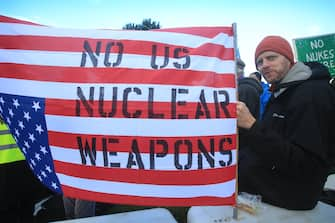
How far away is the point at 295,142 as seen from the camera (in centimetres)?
181

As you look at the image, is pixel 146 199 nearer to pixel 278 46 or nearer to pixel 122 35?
pixel 122 35

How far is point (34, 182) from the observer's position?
3.46 meters

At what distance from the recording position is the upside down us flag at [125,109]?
5.67 ft

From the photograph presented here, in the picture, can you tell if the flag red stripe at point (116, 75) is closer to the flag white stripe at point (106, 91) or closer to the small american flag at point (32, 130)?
the flag white stripe at point (106, 91)

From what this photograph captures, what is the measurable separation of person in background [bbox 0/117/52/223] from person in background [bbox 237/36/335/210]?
2.23m

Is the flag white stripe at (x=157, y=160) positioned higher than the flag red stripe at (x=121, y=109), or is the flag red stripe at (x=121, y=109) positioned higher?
the flag red stripe at (x=121, y=109)

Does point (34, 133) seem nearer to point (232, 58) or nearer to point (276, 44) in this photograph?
point (232, 58)

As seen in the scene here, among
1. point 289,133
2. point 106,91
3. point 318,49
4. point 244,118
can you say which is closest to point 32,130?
point 106,91

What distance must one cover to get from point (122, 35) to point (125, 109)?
0.47m

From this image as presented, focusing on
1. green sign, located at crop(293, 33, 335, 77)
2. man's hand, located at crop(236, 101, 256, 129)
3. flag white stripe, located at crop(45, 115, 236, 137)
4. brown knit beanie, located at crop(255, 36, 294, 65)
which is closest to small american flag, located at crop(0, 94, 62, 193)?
flag white stripe, located at crop(45, 115, 236, 137)

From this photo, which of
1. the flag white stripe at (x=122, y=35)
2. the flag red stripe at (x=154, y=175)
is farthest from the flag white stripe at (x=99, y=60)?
the flag red stripe at (x=154, y=175)

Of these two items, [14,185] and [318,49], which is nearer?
[14,185]

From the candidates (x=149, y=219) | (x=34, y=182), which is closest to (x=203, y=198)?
(x=149, y=219)

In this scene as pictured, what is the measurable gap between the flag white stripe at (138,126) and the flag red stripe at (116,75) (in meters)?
0.23
